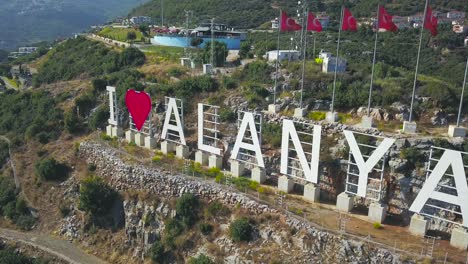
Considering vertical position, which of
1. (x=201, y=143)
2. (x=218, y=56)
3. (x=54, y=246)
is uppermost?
(x=218, y=56)

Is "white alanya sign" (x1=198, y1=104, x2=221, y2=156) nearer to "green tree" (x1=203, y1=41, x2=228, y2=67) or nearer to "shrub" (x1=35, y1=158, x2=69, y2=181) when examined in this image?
"shrub" (x1=35, y1=158, x2=69, y2=181)

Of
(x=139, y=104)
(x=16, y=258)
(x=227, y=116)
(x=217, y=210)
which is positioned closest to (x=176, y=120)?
(x=139, y=104)

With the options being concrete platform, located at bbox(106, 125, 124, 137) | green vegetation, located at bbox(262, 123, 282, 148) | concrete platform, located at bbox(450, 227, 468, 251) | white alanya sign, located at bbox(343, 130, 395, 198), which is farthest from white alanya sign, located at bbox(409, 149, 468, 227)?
concrete platform, located at bbox(106, 125, 124, 137)

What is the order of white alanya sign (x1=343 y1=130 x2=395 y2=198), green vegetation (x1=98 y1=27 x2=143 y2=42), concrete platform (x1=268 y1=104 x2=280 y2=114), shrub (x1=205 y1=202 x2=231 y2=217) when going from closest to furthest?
white alanya sign (x1=343 y1=130 x2=395 y2=198) < shrub (x1=205 y1=202 x2=231 y2=217) < concrete platform (x1=268 y1=104 x2=280 y2=114) < green vegetation (x1=98 y1=27 x2=143 y2=42)

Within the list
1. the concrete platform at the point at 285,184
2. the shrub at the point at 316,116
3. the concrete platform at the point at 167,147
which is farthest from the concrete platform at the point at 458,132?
the concrete platform at the point at 167,147

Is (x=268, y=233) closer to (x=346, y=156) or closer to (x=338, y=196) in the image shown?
(x=338, y=196)

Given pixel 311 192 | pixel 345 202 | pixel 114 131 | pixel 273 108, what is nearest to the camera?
pixel 345 202

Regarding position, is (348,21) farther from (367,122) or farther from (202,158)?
(202,158)

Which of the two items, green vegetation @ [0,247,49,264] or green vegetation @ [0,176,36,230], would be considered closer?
green vegetation @ [0,247,49,264]
